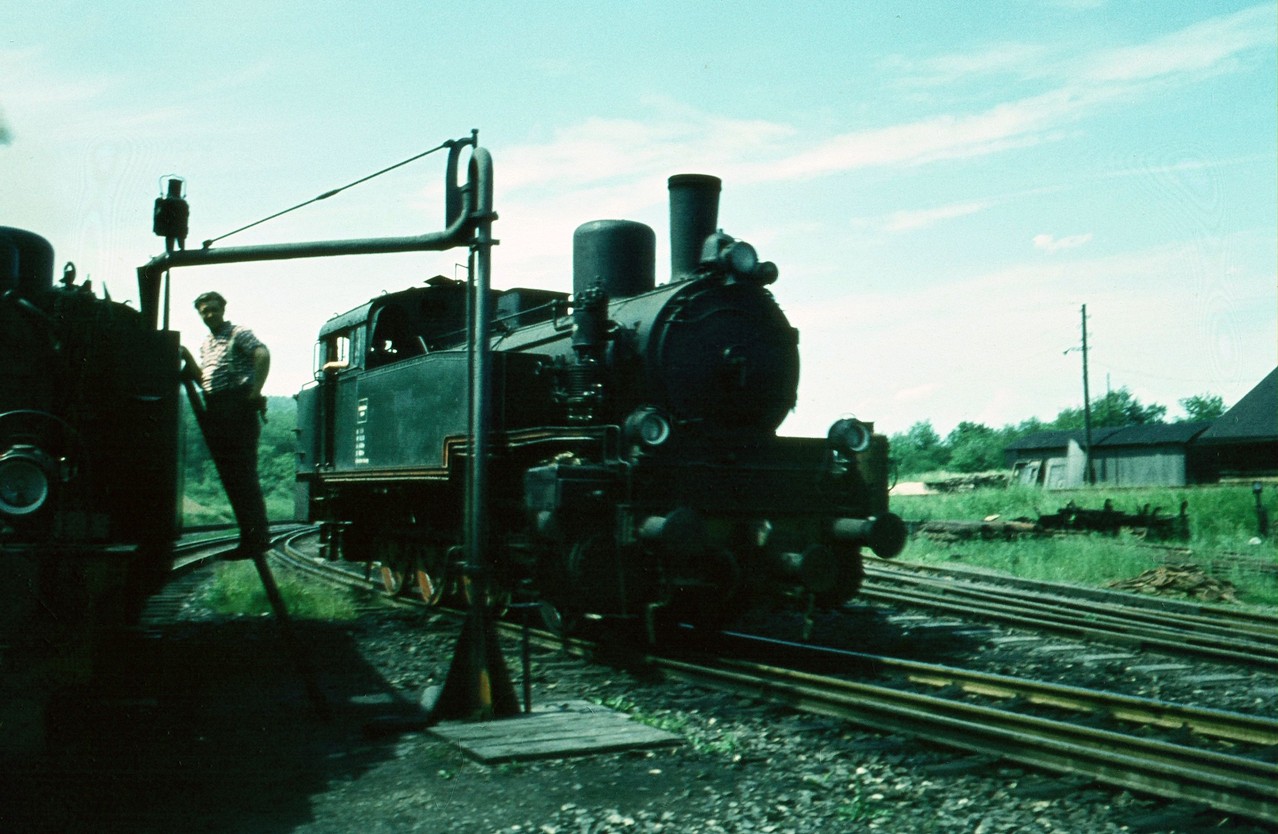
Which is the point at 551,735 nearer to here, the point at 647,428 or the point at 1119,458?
the point at 647,428

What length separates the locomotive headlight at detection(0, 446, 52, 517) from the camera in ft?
15.3

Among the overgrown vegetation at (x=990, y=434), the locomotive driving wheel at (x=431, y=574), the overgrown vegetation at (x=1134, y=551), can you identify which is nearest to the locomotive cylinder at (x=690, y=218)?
the locomotive driving wheel at (x=431, y=574)

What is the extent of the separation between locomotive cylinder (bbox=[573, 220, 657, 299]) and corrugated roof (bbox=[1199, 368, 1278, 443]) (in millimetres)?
27901

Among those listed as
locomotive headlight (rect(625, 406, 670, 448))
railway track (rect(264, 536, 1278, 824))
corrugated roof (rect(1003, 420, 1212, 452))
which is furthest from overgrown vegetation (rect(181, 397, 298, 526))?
corrugated roof (rect(1003, 420, 1212, 452))

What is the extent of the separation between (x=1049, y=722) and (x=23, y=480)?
4607 mm

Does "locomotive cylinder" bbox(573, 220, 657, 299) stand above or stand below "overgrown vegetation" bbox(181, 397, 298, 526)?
above

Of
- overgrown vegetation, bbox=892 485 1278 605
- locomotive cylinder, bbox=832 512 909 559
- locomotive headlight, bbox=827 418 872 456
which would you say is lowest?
overgrown vegetation, bbox=892 485 1278 605

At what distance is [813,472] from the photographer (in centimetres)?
809

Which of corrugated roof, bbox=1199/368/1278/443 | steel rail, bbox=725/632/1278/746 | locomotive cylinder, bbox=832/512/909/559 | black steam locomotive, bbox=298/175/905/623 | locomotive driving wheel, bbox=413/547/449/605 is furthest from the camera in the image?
corrugated roof, bbox=1199/368/1278/443

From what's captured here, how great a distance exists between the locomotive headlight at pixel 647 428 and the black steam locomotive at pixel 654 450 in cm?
1

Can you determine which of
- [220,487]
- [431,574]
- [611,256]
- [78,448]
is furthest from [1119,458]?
[78,448]

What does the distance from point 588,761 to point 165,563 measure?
3.42 metres

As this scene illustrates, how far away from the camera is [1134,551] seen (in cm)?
1481

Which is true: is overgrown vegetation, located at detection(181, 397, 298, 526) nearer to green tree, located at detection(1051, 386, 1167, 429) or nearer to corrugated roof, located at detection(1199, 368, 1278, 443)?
corrugated roof, located at detection(1199, 368, 1278, 443)
